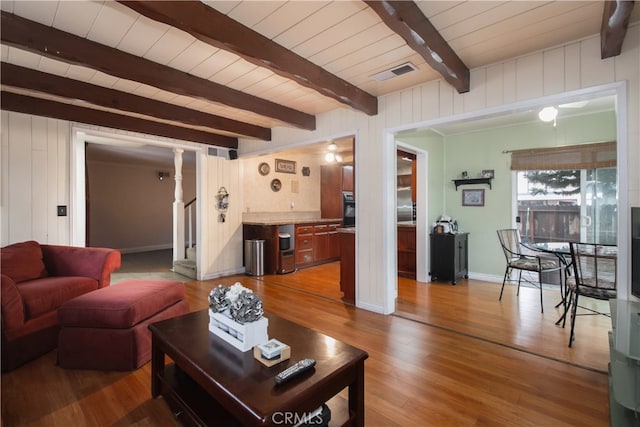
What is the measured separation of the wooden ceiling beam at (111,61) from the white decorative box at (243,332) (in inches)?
83.4

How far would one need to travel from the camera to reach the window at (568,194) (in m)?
4.02

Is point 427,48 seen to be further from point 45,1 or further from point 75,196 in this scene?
point 75,196

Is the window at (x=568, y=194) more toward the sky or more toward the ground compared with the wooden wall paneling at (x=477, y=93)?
more toward the ground

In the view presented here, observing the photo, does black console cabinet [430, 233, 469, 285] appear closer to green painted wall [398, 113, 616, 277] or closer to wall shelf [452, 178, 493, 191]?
green painted wall [398, 113, 616, 277]

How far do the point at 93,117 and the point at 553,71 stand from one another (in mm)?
4779

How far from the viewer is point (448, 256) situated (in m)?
4.64

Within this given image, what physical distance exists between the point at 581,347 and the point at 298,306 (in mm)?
2687

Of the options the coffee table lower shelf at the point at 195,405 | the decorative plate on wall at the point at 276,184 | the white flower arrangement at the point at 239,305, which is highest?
the decorative plate on wall at the point at 276,184

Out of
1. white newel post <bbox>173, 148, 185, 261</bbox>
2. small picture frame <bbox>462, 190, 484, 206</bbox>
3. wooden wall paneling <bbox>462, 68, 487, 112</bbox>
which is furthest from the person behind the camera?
white newel post <bbox>173, 148, 185, 261</bbox>

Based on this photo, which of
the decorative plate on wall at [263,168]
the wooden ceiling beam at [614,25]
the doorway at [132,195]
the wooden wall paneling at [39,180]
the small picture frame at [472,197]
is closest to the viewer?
the wooden ceiling beam at [614,25]

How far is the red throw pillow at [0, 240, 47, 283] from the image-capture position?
2.62 meters

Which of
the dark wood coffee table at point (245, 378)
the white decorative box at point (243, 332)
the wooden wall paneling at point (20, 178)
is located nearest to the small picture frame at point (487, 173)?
the dark wood coffee table at point (245, 378)

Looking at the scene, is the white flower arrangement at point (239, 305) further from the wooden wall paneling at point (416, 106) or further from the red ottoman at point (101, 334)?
the wooden wall paneling at point (416, 106)

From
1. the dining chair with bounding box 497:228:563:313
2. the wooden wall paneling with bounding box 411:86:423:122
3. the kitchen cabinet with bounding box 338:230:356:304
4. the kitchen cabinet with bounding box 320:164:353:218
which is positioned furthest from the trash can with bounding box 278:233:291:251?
the dining chair with bounding box 497:228:563:313
